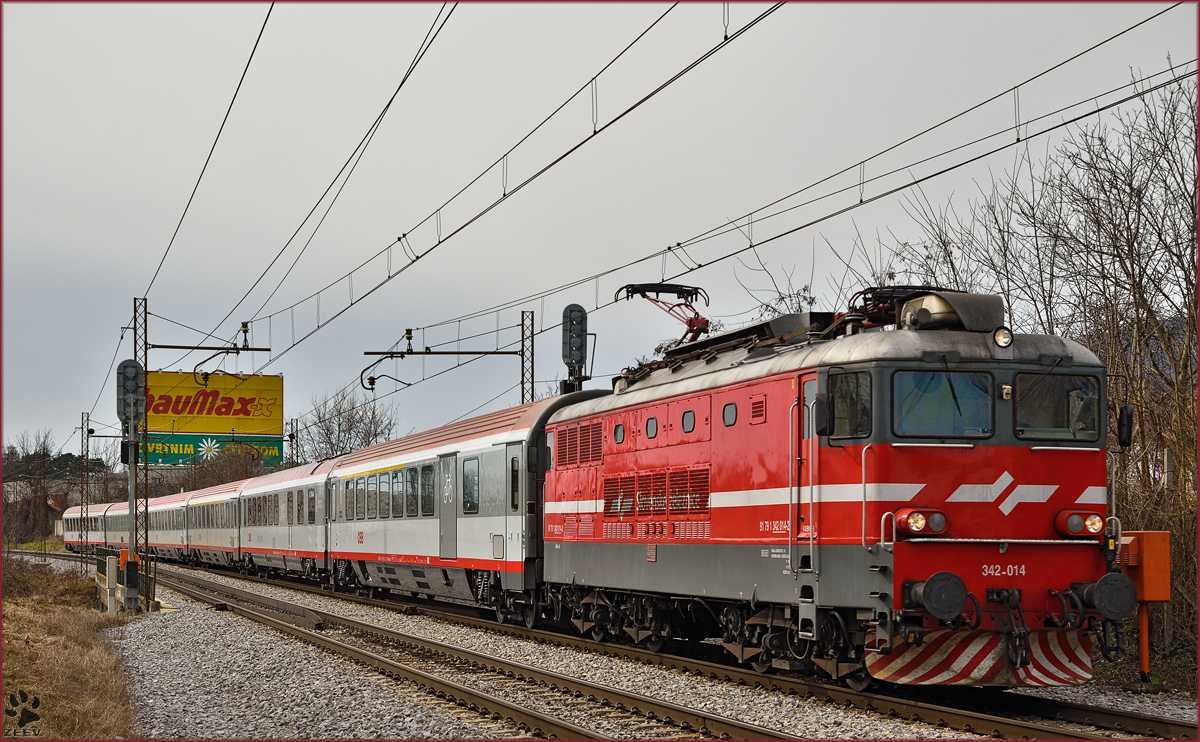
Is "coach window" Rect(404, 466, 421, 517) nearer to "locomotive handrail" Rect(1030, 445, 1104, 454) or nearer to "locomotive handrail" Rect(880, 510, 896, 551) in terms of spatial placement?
"locomotive handrail" Rect(880, 510, 896, 551)

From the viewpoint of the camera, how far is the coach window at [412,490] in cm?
2481

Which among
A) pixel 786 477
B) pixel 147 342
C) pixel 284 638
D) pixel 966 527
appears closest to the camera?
pixel 966 527

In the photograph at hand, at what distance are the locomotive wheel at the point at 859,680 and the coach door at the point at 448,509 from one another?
11.6 m

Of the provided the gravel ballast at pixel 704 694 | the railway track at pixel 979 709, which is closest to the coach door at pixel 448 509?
the gravel ballast at pixel 704 694

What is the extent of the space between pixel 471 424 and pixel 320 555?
11.8m

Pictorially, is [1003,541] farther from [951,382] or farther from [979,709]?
[979,709]

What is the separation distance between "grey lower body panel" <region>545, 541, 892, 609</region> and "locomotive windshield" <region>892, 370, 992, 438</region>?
134 cm

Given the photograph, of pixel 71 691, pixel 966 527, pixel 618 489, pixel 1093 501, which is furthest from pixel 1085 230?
pixel 71 691

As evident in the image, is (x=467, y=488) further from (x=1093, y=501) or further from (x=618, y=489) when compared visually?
(x=1093, y=501)

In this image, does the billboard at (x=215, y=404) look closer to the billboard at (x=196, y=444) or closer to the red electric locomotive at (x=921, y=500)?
the billboard at (x=196, y=444)

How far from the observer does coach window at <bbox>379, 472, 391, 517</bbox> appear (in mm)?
26594

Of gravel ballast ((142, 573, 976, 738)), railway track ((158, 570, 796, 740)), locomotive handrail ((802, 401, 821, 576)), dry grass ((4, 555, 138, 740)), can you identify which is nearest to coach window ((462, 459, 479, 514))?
gravel ballast ((142, 573, 976, 738))

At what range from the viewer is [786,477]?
12180 millimetres

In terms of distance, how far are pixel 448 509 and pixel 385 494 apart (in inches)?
173
